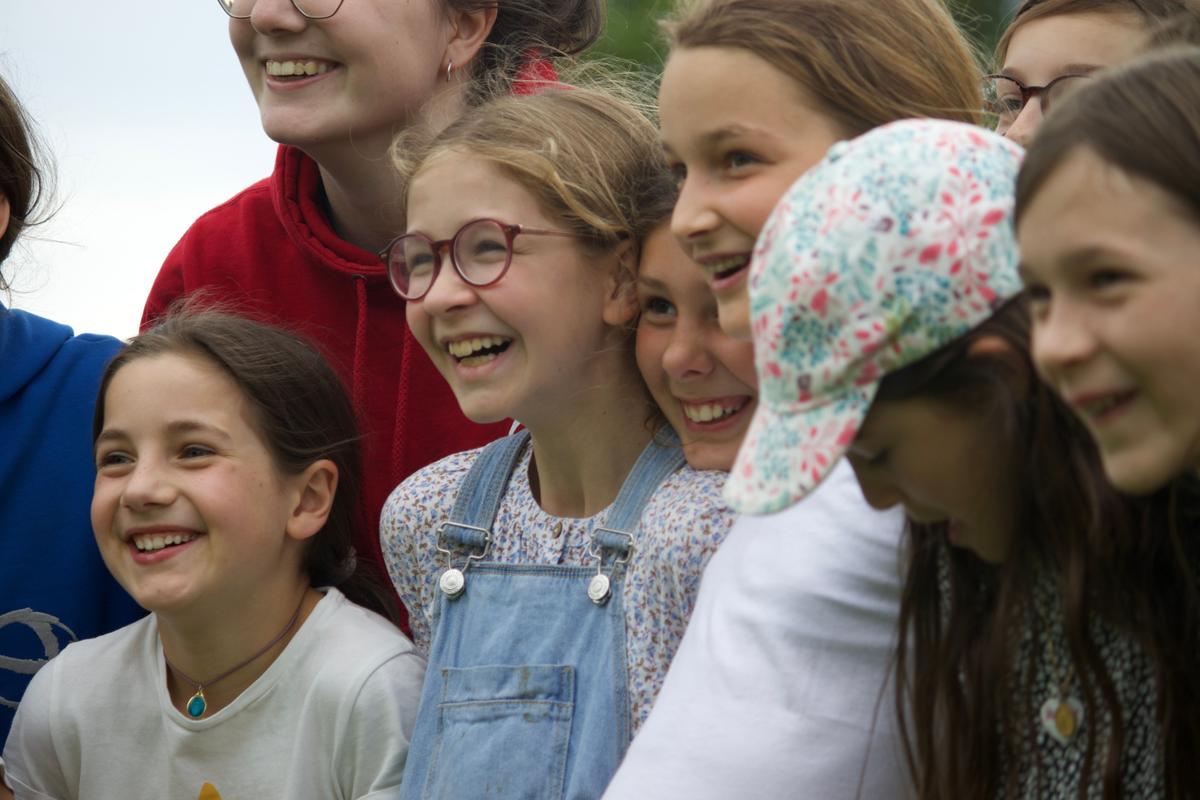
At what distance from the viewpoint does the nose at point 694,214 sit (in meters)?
2.12

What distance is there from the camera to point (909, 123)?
163 cm

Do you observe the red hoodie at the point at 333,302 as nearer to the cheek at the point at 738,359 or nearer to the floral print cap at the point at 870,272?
the cheek at the point at 738,359

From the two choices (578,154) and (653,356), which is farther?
(578,154)

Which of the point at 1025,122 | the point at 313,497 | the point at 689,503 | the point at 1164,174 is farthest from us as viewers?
the point at 313,497

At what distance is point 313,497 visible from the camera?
9.87ft

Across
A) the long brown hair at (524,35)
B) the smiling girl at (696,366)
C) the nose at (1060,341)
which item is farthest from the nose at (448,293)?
the nose at (1060,341)

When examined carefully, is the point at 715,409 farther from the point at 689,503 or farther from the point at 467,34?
the point at 467,34

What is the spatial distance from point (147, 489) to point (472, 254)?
75cm

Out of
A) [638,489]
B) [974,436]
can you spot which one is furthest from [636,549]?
[974,436]

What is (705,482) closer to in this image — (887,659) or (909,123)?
(887,659)

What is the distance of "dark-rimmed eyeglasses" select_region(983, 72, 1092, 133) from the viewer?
2814mm

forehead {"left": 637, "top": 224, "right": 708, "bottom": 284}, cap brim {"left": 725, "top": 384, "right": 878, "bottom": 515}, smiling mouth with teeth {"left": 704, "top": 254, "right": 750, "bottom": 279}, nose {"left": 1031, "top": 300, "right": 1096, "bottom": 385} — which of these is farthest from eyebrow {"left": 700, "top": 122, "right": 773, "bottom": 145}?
nose {"left": 1031, "top": 300, "right": 1096, "bottom": 385}

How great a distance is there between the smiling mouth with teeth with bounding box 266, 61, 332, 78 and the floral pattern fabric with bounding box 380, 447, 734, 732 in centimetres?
88

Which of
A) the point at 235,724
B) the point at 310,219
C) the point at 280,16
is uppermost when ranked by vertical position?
the point at 280,16
